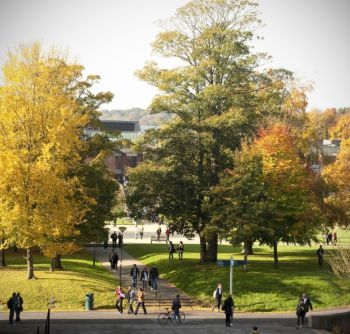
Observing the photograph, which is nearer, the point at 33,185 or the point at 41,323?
the point at 41,323

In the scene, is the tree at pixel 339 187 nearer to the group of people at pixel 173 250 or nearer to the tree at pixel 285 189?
the tree at pixel 285 189

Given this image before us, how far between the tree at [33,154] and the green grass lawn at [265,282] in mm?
9177

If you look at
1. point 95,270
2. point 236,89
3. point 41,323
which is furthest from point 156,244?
point 41,323

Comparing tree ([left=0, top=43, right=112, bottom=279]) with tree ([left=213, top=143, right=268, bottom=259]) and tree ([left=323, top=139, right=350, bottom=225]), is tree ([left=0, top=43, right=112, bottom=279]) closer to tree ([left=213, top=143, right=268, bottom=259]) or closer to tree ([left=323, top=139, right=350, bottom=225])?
tree ([left=213, top=143, right=268, bottom=259])

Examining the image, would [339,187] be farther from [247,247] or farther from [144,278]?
[144,278]

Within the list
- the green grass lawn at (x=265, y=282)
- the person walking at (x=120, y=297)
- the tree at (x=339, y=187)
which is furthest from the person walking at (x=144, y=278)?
the tree at (x=339, y=187)

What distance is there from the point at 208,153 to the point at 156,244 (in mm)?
19543

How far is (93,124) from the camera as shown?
4325 centimetres

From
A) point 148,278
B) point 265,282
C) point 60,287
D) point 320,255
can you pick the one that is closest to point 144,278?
point 148,278

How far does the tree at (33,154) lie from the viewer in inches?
1248

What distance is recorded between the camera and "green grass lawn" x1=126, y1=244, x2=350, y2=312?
3291cm

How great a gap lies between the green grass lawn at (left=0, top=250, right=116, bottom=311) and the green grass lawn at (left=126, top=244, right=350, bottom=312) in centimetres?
516

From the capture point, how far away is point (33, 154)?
108 feet

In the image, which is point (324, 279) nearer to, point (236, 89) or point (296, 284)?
point (296, 284)
